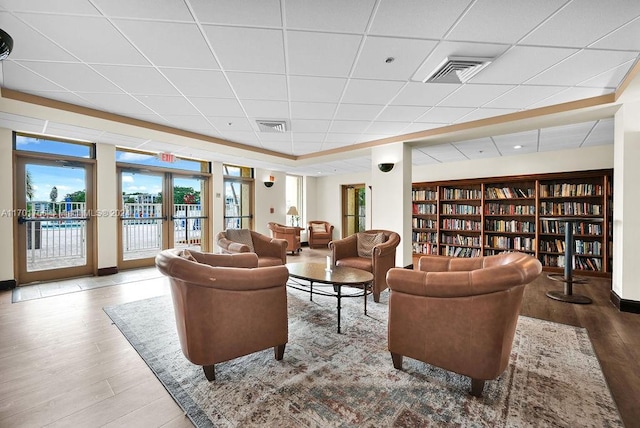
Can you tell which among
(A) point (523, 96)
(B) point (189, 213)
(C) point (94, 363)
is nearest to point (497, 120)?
(A) point (523, 96)

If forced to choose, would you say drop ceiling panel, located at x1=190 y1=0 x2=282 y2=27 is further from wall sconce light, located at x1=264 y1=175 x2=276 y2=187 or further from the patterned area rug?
wall sconce light, located at x1=264 y1=175 x2=276 y2=187

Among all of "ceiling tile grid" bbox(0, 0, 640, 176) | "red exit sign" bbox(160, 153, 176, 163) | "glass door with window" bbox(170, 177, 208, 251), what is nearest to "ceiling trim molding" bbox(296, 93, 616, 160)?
"ceiling tile grid" bbox(0, 0, 640, 176)

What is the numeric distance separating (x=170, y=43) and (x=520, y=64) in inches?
118

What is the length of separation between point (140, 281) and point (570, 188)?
26.3ft

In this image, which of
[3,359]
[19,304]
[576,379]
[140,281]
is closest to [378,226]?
[576,379]

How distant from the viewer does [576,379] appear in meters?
2.02

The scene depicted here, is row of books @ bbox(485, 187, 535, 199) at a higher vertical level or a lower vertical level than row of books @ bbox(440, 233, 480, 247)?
higher

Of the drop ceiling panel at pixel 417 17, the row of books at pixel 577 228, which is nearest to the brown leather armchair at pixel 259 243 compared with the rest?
the drop ceiling panel at pixel 417 17

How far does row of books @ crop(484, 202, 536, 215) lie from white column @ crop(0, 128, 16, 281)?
8.65m

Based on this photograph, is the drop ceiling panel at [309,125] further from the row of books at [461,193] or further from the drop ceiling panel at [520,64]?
the row of books at [461,193]

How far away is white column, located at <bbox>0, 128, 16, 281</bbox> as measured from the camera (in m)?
4.24

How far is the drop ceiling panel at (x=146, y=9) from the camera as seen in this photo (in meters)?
1.83

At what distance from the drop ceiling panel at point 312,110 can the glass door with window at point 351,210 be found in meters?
5.60

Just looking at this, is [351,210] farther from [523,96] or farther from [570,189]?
[523,96]
